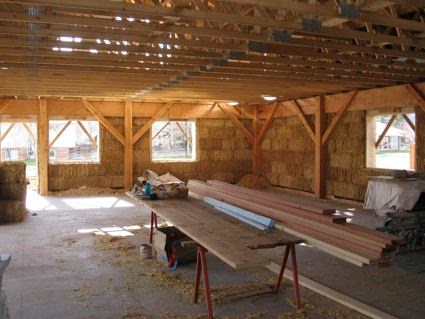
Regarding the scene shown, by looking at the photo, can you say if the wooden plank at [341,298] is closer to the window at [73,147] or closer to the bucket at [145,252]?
the bucket at [145,252]

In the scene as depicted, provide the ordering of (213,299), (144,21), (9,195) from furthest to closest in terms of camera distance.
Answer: (9,195)
(144,21)
(213,299)

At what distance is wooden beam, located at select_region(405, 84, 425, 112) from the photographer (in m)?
8.49

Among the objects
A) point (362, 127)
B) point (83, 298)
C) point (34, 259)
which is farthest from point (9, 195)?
point (362, 127)

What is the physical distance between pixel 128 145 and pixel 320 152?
19.0 ft

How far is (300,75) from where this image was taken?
761 centimetres

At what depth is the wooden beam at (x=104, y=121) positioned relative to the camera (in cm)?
1268

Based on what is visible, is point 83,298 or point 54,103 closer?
point 83,298

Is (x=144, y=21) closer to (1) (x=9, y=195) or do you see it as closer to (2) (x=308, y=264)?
(2) (x=308, y=264)

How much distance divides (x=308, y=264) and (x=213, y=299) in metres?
1.80

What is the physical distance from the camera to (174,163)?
13.6m

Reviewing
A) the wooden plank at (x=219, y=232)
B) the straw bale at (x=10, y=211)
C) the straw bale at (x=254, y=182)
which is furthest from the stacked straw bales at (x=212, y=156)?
the wooden plank at (x=219, y=232)

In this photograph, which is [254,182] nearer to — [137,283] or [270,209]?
[270,209]

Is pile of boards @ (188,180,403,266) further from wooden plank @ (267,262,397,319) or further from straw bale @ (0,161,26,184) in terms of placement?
straw bale @ (0,161,26,184)

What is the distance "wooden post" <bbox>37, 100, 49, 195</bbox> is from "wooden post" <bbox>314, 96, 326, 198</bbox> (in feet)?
25.6
